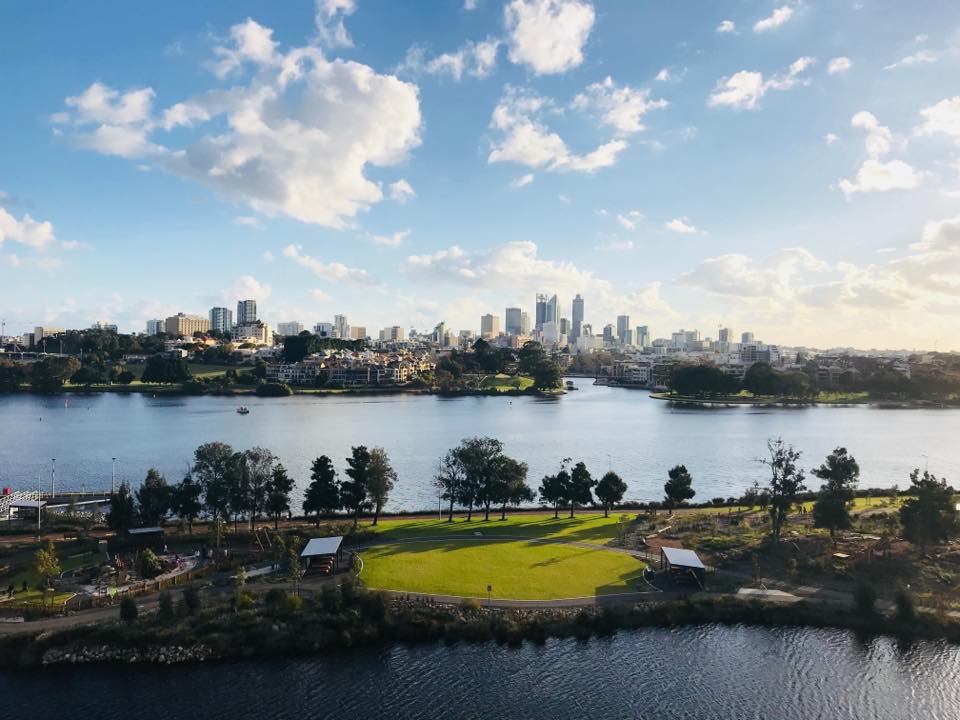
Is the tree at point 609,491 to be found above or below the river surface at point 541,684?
above

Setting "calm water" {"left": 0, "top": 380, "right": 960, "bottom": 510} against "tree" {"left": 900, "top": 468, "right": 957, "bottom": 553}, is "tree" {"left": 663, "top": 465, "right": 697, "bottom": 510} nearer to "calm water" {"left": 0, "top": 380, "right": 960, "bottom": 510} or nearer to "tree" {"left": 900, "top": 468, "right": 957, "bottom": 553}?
"calm water" {"left": 0, "top": 380, "right": 960, "bottom": 510}

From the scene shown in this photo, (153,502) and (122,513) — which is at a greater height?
(153,502)

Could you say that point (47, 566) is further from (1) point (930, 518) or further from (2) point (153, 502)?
(1) point (930, 518)

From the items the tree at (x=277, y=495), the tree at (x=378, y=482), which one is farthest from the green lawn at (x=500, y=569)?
the tree at (x=277, y=495)

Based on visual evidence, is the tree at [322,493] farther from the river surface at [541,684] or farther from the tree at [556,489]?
the river surface at [541,684]

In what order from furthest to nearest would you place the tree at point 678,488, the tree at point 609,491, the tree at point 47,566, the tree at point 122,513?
the tree at point 678,488, the tree at point 609,491, the tree at point 122,513, the tree at point 47,566

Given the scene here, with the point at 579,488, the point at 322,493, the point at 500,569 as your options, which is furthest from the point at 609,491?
the point at 322,493
